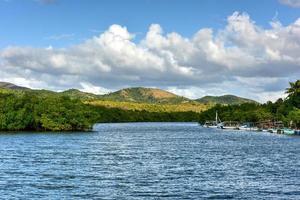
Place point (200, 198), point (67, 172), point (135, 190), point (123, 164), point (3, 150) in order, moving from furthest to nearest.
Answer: point (3, 150), point (123, 164), point (67, 172), point (135, 190), point (200, 198)

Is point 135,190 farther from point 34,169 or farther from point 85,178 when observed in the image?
point 34,169

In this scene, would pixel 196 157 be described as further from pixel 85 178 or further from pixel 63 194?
pixel 63 194

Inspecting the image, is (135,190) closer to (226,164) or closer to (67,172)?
(67,172)

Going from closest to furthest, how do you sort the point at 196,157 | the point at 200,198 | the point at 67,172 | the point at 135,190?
the point at 200,198 < the point at 135,190 < the point at 67,172 < the point at 196,157

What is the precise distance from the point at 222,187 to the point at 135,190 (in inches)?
406

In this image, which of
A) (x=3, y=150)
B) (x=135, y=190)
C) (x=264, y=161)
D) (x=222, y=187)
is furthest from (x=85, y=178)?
(x=3, y=150)

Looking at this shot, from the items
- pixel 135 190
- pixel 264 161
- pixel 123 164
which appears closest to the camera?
pixel 135 190

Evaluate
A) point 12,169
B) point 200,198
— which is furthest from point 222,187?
point 12,169

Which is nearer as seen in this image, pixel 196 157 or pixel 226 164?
pixel 226 164

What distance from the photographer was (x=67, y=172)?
254 ft

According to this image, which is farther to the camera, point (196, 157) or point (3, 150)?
point (3, 150)

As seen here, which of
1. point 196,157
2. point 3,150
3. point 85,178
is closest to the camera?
point 85,178

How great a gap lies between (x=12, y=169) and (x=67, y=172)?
31.1 ft

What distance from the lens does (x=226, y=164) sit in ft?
300
